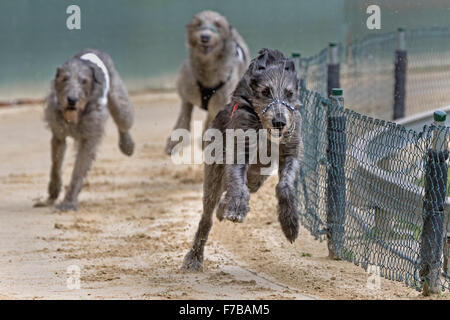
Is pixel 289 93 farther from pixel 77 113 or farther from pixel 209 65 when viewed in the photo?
pixel 209 65

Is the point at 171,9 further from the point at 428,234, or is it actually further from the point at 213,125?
the point at 428,234

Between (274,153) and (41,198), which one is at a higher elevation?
(274,153)

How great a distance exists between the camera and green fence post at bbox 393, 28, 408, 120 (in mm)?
9930

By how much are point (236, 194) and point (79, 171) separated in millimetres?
3438

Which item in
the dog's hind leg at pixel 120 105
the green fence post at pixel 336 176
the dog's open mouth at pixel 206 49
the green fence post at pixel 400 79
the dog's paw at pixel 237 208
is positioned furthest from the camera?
the green fence post at pixel 400 79

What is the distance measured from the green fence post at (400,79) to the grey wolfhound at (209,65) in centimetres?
221

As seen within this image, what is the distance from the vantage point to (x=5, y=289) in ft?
16.1

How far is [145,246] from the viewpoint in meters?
6.24

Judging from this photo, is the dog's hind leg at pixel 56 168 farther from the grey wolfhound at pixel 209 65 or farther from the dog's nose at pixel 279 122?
the dog's nose at pixel 279 122

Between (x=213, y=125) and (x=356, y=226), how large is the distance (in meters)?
1.27

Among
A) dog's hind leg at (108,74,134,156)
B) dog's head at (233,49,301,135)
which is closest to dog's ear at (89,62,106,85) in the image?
dog's hind leg at (108,74,134,156)

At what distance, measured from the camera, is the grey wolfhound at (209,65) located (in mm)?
8781

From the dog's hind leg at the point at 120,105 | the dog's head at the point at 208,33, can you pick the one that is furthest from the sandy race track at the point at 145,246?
the dog's head at the point at 208,33
